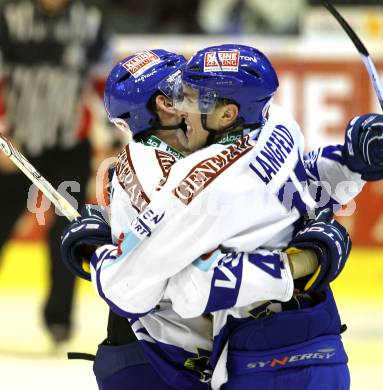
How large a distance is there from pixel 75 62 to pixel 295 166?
3.56 m

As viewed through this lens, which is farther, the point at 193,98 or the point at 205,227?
the point at 193,98

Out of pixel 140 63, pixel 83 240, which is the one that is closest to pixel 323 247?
pixel 83 240

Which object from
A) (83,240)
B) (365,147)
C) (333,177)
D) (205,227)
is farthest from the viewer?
(333,177)

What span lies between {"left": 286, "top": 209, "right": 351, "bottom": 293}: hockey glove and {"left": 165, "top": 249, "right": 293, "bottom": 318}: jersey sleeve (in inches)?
3.3

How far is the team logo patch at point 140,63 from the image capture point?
8.63 ft

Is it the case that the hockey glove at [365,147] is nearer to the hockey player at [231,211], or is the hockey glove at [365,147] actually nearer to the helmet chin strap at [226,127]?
the hockey player at [231,211]

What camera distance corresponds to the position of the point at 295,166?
2.45 meters

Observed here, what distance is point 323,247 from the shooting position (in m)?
2.35

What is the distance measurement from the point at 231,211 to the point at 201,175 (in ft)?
0.34

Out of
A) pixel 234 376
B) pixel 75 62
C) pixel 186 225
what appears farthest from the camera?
pixel 75 62

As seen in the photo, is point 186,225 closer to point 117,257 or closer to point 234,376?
point 117,257

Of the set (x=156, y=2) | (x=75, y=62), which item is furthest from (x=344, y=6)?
(x=75, y=62)

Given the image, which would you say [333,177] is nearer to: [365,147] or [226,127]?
[365,147]

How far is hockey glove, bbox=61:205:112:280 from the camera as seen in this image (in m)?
2.52
